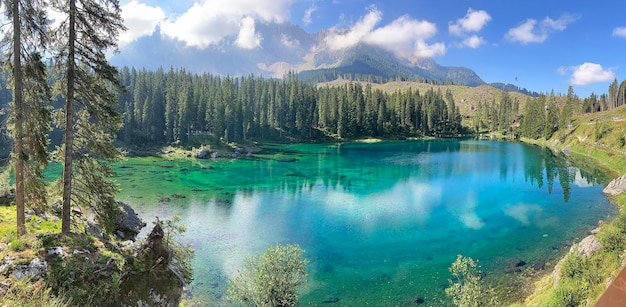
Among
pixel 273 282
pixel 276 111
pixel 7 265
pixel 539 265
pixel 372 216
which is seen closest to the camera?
pixel 7 265

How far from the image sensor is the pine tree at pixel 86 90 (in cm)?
1725

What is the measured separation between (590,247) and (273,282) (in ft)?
73.3

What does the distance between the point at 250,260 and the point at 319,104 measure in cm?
14996

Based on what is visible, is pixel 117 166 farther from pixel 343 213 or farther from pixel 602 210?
pixel 602 210

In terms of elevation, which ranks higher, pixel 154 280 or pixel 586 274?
pixel 154 280

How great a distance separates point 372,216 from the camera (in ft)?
155

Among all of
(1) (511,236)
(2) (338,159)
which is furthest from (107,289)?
(2) (338,159)

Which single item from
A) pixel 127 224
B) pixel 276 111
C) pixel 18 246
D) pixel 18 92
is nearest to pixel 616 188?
pixel 127 224

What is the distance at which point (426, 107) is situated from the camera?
637 ft

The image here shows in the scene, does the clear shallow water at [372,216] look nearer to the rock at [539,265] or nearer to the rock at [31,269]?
the rock at [539,265]

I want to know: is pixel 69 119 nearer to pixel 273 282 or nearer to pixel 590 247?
pixel 273 282

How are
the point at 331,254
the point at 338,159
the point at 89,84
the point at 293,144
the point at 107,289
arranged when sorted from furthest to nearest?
1. the point at 293,144
2. the point at 338,159
3. the point at 331,254
4. the point at 89,84
5. the point at 107,289

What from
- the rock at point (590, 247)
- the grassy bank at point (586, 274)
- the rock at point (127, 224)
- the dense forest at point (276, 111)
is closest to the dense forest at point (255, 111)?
the dense forest at point (276, 111)

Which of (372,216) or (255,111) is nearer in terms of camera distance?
(372,216)
